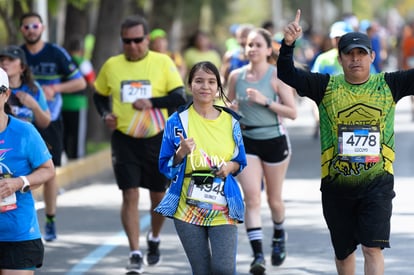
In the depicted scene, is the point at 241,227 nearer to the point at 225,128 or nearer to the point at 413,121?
the point at 225,128

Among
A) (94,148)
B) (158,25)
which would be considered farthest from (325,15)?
(94,148)

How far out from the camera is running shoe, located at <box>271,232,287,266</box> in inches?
398

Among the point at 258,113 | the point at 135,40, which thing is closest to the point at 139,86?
the point at 135,40

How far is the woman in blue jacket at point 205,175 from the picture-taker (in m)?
7.36

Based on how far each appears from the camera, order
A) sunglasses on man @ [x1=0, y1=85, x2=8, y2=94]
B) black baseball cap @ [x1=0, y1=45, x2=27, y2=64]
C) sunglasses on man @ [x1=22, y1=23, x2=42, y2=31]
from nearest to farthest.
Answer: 1. sunglasses on man @ [x1=0, y1=85, x2=8, y2=94]
2. black baseball cap @ [x1=0, y1=45, x2=27, y2=64]
3. sunglasses on man @ [x1=22, y1=23, x2=42, y2=31]

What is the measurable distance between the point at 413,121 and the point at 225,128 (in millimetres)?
18801

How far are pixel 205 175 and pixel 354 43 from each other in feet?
3.94

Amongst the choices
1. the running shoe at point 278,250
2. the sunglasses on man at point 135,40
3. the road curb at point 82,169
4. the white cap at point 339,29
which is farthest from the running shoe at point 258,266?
the road curb at point 82,169

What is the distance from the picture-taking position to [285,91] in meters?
10.0

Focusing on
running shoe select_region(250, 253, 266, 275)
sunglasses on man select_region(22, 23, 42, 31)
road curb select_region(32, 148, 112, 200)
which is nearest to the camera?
running shoe select_region(250, 253, 266, 275)

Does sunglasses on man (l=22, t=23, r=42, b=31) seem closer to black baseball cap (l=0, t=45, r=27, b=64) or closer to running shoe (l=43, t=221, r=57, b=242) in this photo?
black baseball cap (l=0, t=45, r=27, b=64)

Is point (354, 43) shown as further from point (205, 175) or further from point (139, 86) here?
point (139, 86)

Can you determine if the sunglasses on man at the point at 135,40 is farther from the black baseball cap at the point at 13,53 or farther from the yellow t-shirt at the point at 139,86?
the black baseball cap at the point at 13,53

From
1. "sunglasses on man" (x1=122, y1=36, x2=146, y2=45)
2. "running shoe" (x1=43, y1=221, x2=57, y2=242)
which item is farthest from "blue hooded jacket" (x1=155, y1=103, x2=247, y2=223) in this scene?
"running shoe" (x1=43, y1=221, x2=57, y2=242)
